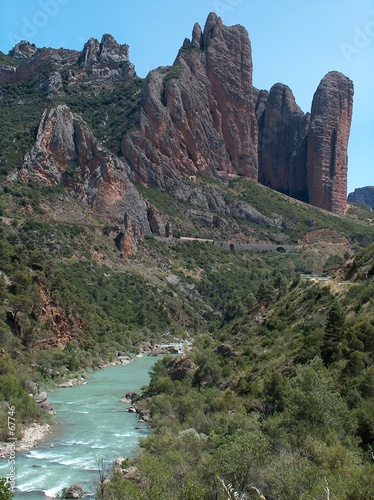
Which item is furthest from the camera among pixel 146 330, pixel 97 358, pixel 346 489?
pixel 146 330

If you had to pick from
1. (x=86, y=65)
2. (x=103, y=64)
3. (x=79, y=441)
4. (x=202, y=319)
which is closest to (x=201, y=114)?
(x=103, y=64)

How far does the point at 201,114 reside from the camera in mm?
133625

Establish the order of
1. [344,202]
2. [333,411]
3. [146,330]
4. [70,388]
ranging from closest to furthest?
[333,411]
[70,388]
[146,330]
[344,202]

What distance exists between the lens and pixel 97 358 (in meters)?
54.1

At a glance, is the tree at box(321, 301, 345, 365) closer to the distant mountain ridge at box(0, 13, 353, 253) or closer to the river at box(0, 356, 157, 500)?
the river at box(0, 356, 157, 500)

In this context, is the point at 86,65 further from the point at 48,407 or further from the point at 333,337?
the point at 333,337

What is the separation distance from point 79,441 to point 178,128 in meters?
105

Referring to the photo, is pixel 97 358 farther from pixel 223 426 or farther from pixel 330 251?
pixel 330 251

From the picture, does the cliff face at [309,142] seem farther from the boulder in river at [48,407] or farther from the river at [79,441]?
the boulder in river at [48,407]

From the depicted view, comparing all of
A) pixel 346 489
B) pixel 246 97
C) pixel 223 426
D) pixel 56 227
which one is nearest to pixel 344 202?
pixel 246 97

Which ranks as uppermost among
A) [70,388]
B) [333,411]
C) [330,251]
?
[330,251]

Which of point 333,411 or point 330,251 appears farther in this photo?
point 330,251

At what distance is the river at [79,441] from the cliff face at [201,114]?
7878 centimetres

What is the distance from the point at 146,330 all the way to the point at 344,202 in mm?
91286
